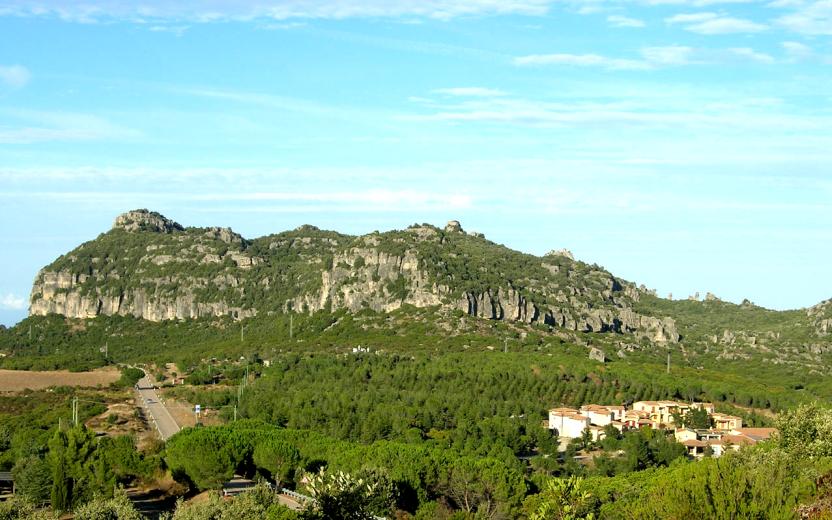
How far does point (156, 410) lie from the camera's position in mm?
107438

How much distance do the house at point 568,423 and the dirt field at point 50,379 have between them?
64749 mm

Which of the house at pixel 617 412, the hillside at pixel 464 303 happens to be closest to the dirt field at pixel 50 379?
the hillside at pixel 464 303

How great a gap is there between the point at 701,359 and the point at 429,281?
46.5m

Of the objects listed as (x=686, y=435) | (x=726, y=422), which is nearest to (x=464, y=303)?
(x=726, y=422)

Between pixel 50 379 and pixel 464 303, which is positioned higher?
pixel 464 303

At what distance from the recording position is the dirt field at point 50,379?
131 metres

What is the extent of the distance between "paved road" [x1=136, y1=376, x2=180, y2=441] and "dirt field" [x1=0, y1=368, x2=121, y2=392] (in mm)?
5697

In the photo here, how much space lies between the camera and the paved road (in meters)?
92.5

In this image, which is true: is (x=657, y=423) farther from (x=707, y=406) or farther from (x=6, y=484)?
(x=6, y=484)

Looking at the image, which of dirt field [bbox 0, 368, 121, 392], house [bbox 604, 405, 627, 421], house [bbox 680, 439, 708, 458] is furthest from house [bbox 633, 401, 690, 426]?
→ dirt field [bbox 0, 368, 121, 392]

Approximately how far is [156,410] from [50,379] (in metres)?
35.2

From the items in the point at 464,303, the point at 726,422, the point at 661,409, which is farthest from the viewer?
Answer: the point at 464,303

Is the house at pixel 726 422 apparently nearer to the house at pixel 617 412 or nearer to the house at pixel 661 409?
the house at pixel 661 409

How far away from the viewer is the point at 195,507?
43000 millimetres
